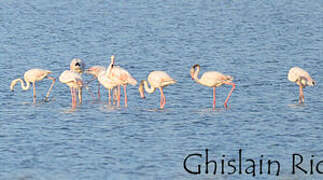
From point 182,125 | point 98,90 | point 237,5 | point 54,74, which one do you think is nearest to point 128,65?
point 54,74

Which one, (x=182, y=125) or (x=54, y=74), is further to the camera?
(x=54, y=74)

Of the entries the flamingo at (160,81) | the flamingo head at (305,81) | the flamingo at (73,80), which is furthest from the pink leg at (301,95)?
the flamingo at (73,80)

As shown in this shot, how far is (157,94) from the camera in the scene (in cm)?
2188

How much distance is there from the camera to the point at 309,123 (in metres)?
18.2

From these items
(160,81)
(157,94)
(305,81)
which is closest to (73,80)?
(160,81)

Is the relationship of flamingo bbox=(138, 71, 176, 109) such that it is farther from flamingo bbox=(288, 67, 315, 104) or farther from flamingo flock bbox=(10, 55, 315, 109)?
flamingo bbox=(288, 67, 315, 104)

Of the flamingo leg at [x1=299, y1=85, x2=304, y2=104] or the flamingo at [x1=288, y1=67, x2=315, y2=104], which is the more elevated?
the flamingo at [x1=288, y1=67, x2=315, y2=104]

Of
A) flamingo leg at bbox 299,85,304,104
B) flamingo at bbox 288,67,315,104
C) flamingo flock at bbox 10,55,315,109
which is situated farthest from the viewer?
flamingo at bbox 288,67,315,104

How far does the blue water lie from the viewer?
599 inches

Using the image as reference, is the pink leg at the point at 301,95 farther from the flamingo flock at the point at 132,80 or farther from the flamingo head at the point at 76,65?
the flamingo head at the point at 76,65

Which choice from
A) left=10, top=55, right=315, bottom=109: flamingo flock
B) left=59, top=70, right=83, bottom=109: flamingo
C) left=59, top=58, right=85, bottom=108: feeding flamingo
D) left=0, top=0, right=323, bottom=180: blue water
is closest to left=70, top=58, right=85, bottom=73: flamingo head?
left=10, top=55, right=315, bottom=109: flamingo flock

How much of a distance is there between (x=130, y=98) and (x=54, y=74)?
13.4 feet

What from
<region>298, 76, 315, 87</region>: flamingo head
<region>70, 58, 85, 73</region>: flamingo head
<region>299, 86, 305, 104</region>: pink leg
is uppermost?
<region>70, 58, 85, 73</region>: flamingo head

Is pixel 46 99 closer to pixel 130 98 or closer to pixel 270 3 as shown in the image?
pixel 130 98
